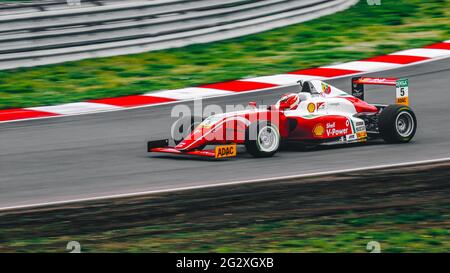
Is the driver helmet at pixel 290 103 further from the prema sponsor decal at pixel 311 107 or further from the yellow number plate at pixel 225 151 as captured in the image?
the yellow number plate at pixel 225 151

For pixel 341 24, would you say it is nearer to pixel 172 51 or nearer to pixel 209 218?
pixel 172 51

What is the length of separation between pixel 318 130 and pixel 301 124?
231 mm

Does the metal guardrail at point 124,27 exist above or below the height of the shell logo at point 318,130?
above

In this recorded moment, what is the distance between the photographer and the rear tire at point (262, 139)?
11.1m

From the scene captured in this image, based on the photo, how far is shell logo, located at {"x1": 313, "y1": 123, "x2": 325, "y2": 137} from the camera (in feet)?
38.3

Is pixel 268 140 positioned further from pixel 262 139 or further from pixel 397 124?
pixel 397 124

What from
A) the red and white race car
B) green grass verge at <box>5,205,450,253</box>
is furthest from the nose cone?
green grass verge at <box>5,205,450,253</box>

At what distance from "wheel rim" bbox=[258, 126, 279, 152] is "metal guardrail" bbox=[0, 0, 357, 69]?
19.4ft

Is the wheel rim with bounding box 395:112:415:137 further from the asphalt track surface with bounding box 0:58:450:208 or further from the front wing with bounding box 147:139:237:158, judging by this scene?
the front wing with bounding box 147:139:237:158

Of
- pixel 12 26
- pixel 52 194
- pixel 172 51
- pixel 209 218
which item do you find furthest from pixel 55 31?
pixel 209 218

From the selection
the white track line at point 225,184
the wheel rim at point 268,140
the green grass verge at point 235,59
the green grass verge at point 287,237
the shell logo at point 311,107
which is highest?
the green grass verge at point 235,59

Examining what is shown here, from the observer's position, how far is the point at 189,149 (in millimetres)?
11312

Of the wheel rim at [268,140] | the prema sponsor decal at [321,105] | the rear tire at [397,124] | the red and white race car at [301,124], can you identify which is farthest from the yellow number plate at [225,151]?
the rear tire at [397,124]

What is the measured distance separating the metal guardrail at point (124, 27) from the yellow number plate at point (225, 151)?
19.1 feet
